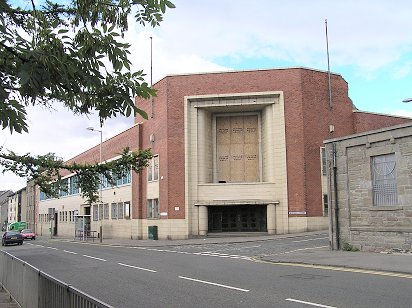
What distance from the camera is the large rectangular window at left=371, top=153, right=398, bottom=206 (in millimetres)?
Answer: 18453

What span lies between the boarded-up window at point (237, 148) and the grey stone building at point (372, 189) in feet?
65.6

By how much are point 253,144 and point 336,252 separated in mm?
22256

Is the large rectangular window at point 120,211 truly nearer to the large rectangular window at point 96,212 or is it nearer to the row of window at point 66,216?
the large rectangular window at point 96,212

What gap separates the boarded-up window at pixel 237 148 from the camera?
41.4m

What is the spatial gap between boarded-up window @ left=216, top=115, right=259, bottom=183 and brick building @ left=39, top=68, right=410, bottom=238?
0.09 meters

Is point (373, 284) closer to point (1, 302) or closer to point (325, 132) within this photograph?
point (1, 302)

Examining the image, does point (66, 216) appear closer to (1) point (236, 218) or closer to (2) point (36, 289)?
(1) point (236, 218)

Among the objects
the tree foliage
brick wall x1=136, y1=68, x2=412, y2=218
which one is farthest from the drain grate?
brick wall x1=136, y1=68, x2=412, y2=218

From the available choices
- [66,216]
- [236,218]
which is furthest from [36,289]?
[66,216]

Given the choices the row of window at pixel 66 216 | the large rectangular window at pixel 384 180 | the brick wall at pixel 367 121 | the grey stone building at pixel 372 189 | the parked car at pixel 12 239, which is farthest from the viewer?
the row of window at pixel 66 216

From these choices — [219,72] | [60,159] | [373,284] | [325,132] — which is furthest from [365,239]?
[219,72]

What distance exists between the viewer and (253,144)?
137 feet

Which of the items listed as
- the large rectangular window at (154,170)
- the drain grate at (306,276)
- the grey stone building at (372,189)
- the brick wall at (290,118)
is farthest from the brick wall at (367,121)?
the drain grate at (306,276)

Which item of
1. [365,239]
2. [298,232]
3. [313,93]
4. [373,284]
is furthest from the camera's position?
[313,93]
